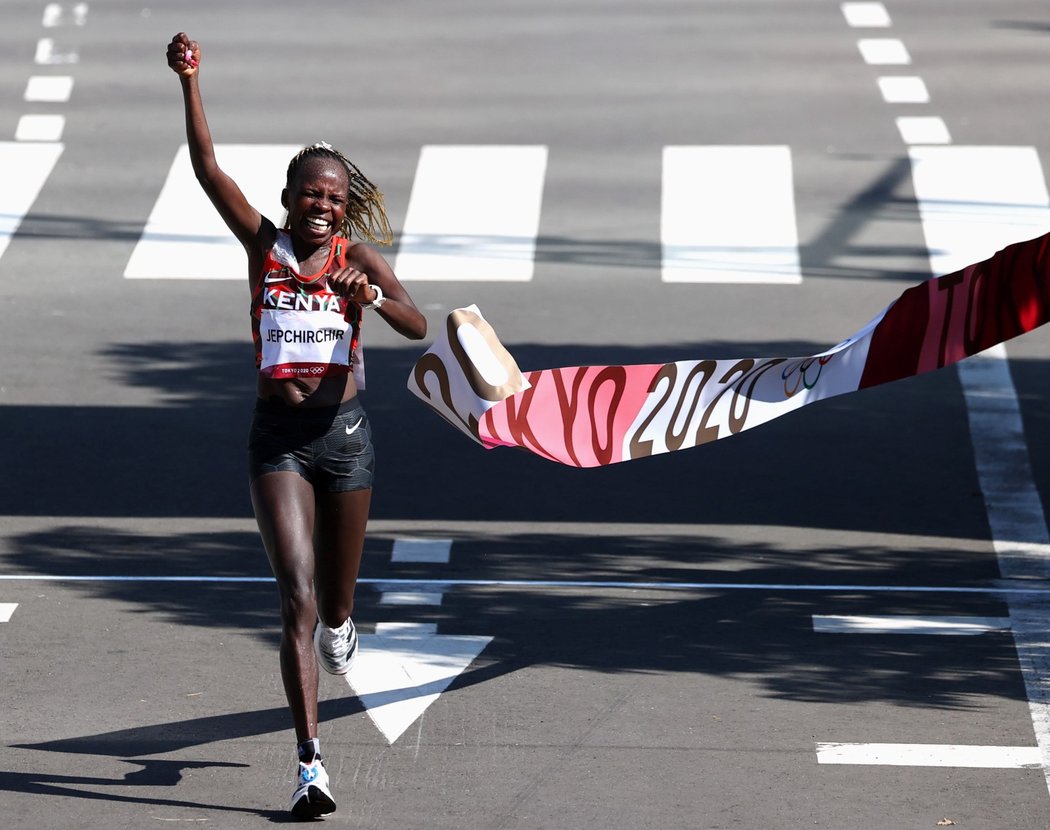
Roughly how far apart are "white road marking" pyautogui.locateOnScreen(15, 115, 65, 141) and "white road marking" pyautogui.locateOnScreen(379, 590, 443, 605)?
9.69 meters

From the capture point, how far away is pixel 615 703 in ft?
25.2

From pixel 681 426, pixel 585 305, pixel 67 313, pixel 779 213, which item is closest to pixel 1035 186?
pixel 779 213

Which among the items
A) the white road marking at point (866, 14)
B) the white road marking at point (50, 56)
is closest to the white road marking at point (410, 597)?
the white road marking at point (50, 56)

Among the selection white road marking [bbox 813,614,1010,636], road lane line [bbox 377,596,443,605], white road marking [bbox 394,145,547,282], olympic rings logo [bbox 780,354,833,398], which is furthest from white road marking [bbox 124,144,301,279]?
olympic rings logo [bbox 780,354,833,398]

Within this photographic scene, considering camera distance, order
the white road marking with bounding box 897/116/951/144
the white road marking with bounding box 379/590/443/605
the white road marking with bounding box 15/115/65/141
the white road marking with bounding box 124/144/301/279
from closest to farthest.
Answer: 1. the white road marking with bounding box 379/590/443/605
2. the white road marking with bounding box 124/144/301/279
3. the white road marking with bounding box 897/116/951/144
4. the white road marking with bounding box 15/115/65/141

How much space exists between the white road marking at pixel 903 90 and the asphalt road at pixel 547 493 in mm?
285

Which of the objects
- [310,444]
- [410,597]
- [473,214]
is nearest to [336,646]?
[310,444]

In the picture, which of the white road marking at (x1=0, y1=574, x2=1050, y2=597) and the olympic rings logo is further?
the white road marking at (x1=0, y1=574, x2=1050, y2=597)

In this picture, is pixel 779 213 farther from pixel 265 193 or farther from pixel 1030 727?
pixel 1030 727

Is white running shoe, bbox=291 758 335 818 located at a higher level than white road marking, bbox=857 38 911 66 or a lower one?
higher

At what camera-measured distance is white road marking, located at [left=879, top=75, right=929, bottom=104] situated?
18.2 m

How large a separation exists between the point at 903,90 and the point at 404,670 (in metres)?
11.8

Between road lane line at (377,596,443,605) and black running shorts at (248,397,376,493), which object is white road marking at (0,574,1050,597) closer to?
road lane line at (377,596,443,605)

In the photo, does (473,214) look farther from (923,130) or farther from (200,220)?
(923,130)
